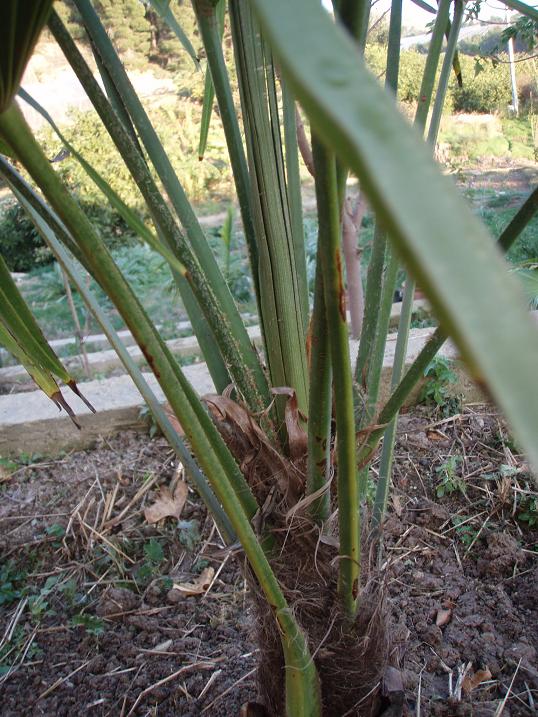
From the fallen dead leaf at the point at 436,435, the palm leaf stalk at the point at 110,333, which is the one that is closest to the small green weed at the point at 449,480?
the fallen dead leaf at the point at 436,435

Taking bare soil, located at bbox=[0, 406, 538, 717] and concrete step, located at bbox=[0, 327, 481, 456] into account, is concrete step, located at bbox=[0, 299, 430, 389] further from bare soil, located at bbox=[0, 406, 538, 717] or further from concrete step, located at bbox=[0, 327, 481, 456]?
bare soil, located at bbox=[0, 406, 538, 717]

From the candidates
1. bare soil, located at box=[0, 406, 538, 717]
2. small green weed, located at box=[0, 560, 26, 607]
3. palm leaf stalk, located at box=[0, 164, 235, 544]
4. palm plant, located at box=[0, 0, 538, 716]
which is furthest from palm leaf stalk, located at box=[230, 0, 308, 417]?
small green weed, located at box=[0, 560, 26, 607]

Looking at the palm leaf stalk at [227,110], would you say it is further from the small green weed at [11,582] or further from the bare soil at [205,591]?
the small green weed at [11,582]

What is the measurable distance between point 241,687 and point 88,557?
0.48 metres

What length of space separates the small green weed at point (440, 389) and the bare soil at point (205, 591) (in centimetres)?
4

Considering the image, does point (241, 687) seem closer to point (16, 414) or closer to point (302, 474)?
point (302, 474)

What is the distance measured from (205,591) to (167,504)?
25 centimetres

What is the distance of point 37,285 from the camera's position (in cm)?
409

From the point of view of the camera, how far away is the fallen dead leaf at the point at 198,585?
1146mm

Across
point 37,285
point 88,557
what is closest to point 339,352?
point 88,557

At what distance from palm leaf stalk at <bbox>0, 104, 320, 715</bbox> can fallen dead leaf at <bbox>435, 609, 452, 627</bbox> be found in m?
0.42

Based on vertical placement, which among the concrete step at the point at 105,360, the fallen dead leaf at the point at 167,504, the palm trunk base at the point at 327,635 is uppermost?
the palm trunk base at the point at 327,635

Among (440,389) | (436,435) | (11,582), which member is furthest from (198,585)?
(440,389)

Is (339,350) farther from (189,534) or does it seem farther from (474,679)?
(189,534)
